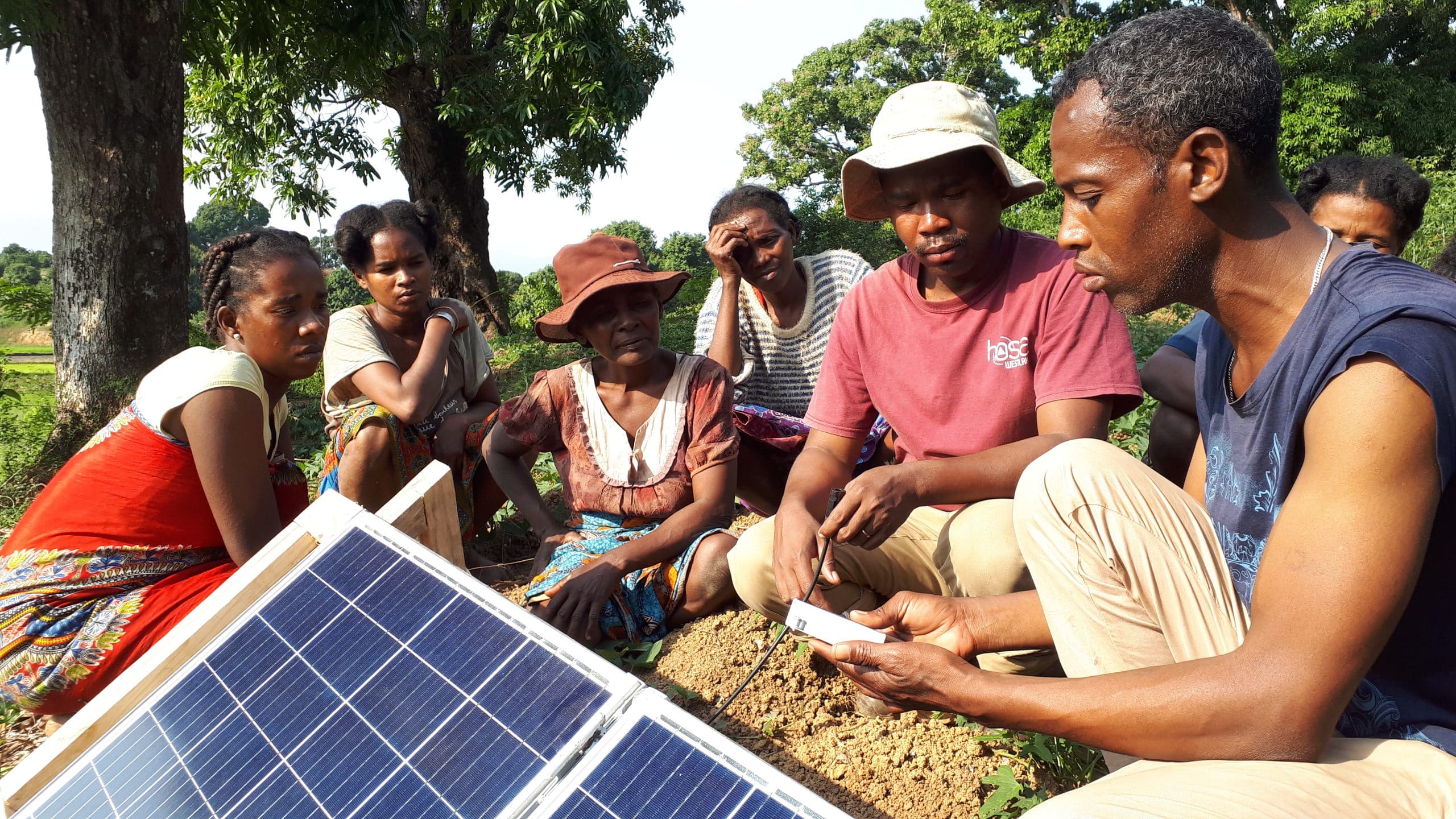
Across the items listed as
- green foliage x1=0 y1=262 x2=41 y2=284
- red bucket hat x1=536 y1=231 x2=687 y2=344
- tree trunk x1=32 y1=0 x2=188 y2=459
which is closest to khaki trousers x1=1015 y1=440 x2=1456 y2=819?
red bucket hat x1=536 y1=231 x2=687 y2=344

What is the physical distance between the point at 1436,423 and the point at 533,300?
18714 mm

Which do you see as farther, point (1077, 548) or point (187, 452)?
point (187, 452)

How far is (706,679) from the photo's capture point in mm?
3320

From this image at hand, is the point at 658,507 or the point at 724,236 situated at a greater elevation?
the point at 724,236

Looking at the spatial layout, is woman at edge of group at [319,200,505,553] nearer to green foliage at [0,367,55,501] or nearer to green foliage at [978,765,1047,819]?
green foliage at [978,765,1047,819]

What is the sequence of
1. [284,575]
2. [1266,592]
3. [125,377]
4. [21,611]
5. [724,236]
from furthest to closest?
[125,377], [724,236], [21,611], [284,575], [1266,592]

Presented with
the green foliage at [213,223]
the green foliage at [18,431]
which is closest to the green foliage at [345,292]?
the green foliage at [213,223]

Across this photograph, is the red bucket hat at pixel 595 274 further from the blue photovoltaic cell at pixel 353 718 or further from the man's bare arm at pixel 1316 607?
the man's bare arm at pixel 1316 607

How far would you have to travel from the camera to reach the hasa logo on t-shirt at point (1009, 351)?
9.75 ft

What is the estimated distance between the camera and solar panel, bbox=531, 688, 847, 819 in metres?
1.54

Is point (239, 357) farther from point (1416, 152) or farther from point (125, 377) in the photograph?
point (1416, 152)

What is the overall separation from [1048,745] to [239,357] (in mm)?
2708

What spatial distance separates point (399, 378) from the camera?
4457mm

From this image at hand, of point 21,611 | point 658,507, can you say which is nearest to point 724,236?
point 658,507
